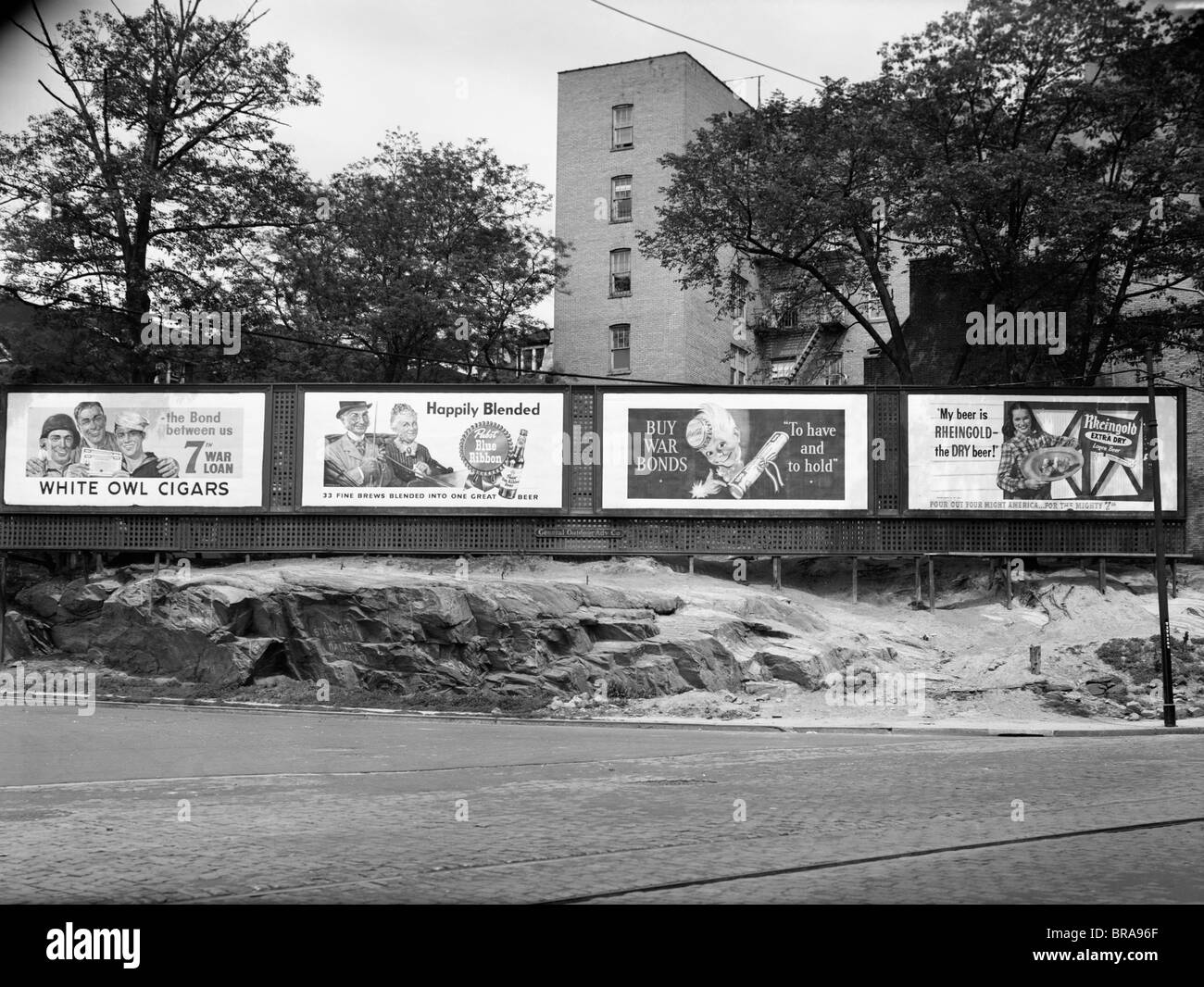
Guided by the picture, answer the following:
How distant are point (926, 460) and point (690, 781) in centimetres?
1962

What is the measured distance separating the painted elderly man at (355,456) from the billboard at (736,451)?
5641mm

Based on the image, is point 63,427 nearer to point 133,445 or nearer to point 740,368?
point 133,445

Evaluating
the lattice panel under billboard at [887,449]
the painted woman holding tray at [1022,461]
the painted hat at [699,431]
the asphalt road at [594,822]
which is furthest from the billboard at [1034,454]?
the asphalt road at [594,822]

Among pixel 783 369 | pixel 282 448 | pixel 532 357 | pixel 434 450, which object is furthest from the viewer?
pixel 783 369

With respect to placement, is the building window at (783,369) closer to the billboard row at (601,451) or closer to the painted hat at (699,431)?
the billboard row at (601,451)

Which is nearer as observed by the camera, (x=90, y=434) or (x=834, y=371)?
(x=90, y=434)

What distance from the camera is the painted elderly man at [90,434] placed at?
31531mm

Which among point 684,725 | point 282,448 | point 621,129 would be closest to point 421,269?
point 621,129

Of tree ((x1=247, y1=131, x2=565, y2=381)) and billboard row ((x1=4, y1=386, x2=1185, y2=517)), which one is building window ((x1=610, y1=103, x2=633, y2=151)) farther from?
billboard row ((x1=4, y1=386, x2=1185, y2=517))

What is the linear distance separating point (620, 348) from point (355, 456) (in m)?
24.7

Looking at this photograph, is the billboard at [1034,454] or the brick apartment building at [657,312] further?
the brick apartment building at [657,312]

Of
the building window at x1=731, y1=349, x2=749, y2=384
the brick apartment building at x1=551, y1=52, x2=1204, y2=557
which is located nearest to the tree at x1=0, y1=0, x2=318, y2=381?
the brick apartment building at x1=551, y1=52, x2=1204, y2=557

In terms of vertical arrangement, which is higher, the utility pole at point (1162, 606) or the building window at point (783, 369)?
the building window at point (783, 369)

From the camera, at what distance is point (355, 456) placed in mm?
31234
